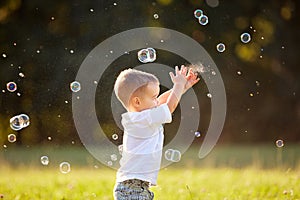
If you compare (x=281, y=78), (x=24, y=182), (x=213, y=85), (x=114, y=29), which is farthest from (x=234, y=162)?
(x=281, y=78)

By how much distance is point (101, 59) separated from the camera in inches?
255

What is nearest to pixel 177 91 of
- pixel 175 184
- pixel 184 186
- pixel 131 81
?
pixel 131 81

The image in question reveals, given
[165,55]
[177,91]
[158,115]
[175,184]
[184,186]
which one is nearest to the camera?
[158,115]

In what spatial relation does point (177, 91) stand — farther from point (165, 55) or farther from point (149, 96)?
point (165, 55)

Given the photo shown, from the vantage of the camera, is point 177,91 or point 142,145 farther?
point 177,91

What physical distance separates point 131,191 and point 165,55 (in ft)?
14.7

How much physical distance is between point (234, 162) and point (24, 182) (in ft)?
10.4

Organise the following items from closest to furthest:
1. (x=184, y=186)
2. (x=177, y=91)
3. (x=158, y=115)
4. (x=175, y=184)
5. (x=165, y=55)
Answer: (x=158, y=115) → (x=177, y=91) → (x=184, y=186) → (x=175, y=184) → (x=165, y=55)

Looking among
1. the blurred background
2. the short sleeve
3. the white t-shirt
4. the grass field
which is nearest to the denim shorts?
the white t-shirt

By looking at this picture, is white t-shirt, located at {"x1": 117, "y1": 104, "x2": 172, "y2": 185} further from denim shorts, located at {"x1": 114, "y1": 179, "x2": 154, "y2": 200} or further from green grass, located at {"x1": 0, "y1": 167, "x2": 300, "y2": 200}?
green grass, located at {"x1": 0, "y1": 167, "x2": 300, "y2": 200}

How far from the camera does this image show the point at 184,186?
530 centimetres

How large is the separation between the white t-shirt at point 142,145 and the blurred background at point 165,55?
275 centimetres

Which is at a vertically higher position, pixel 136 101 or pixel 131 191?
pixel 136 101

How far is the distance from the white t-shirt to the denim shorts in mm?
39
